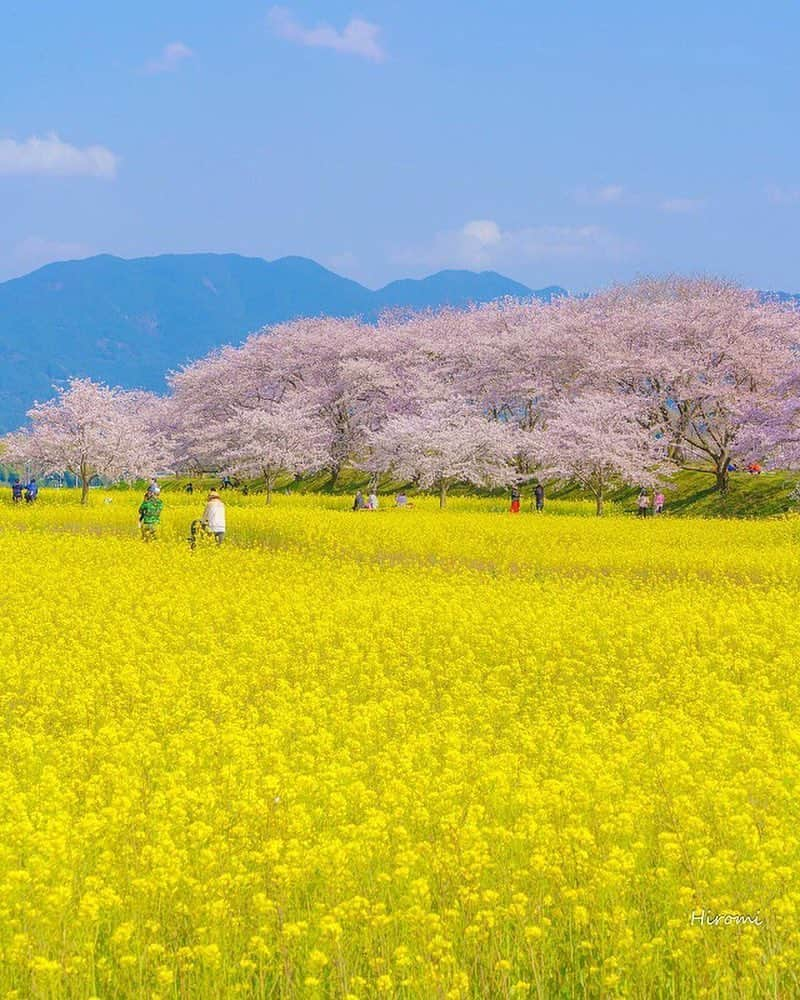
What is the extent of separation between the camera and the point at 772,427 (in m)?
51.6

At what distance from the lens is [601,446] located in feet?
171

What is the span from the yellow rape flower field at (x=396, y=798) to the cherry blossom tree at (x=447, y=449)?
125 feet

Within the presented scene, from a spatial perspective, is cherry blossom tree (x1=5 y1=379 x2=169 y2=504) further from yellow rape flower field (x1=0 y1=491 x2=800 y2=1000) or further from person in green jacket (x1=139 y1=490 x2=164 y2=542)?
yellow rape flower field (x1=0 y1=491 x2=800 y2=1000)

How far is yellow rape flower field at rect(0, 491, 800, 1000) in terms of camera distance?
6051 mm

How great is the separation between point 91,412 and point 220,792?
56493 mm

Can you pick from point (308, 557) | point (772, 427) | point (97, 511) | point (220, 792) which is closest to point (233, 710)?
point (220, 792)

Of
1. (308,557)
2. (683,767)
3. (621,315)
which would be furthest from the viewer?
(621,315)

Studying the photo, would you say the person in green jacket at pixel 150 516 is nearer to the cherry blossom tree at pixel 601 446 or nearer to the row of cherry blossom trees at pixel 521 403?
the cherry blossom tree at pixel 601 446

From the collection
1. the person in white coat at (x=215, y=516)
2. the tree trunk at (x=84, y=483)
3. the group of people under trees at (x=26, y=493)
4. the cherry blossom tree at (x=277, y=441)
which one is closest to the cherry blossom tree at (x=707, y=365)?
the cherry blossom tree at (x=277, y=441)

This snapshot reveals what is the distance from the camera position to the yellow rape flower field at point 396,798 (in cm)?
605

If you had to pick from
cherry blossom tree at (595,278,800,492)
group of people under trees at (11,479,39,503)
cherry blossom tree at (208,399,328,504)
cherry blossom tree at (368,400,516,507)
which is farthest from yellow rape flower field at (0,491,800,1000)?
cherry blossom tree at (208,399,328,504)

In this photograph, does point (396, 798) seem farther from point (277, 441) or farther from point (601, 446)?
point (277, 441)

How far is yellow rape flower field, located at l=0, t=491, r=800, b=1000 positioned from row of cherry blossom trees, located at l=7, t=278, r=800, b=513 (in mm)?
35219

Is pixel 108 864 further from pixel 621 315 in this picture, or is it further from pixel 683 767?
pixel 621 315
